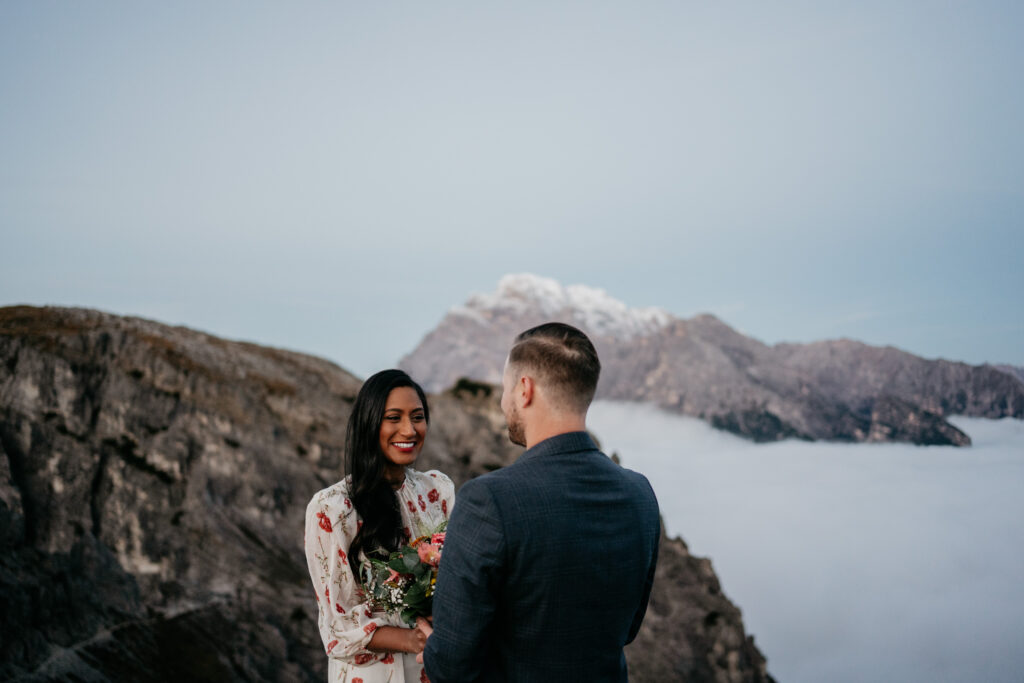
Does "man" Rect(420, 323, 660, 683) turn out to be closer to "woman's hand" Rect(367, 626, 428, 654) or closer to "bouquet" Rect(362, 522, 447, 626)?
"bouquet" Rect(362, 522, 447, 626)

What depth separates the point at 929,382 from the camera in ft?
120

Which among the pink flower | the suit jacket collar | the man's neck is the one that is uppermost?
the man's neck

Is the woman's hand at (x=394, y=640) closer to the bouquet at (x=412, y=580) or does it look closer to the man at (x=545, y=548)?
the bouquet at (x=412, y=580)

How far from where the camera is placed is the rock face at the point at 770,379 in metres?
33.2

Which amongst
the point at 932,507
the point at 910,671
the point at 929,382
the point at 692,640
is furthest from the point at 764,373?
the point at 692,640

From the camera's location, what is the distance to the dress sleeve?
139 inches

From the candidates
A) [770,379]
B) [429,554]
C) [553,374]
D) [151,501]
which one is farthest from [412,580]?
[770,379]

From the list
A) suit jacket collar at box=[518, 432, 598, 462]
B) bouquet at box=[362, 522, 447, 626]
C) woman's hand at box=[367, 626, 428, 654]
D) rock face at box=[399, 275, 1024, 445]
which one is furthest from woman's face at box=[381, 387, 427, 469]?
rock face at box=[399, 275, 1024, 445]

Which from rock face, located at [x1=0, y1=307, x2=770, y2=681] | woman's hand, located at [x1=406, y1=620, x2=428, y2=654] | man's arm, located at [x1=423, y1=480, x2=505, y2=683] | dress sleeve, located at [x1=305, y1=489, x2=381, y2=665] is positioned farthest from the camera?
rock face, located at [x1=0, y1=307, x2=770, y2=681]

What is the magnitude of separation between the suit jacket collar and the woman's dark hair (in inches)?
60.1

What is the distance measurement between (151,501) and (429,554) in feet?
54.1

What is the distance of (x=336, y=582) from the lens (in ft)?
11.8

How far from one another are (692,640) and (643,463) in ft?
452

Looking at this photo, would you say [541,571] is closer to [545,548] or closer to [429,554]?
[545,548]
